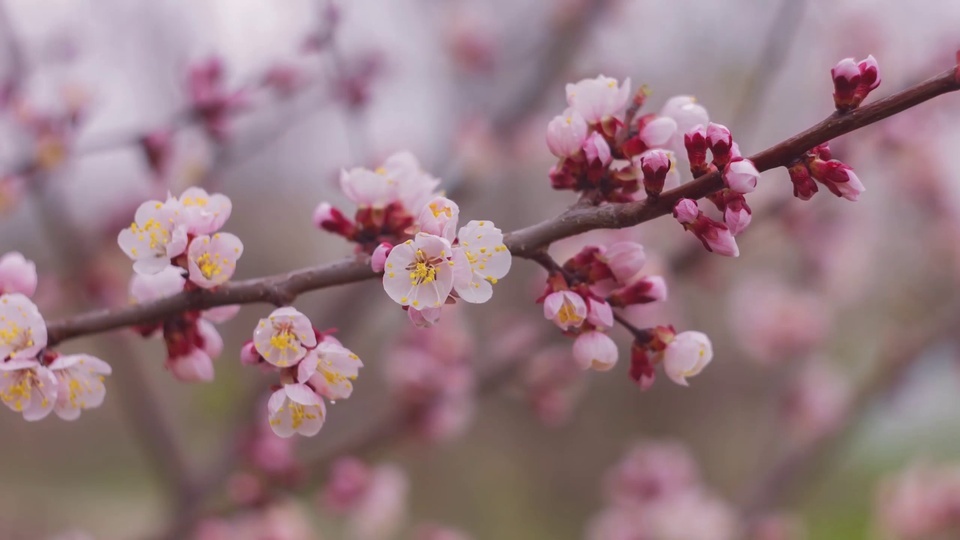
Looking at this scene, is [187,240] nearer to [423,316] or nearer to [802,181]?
[423,316]

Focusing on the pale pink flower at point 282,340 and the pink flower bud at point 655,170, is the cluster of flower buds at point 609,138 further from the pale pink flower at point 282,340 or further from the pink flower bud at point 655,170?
the pale pink flower at point 282,340

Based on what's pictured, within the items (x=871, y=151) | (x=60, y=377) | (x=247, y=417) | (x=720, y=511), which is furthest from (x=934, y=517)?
(x=60, y=377)

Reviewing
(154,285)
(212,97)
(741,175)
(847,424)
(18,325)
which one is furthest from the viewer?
(847,424)

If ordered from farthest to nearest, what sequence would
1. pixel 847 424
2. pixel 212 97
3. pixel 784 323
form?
pixel 784 323 < pixel 847 424 < pixel 212 97

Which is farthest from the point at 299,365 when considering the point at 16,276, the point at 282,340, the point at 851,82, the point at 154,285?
the point at 851,82

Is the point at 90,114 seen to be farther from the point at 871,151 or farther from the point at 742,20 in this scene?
the point at 742,20

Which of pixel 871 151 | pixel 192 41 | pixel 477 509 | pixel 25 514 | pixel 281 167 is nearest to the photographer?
pixel 871 151
